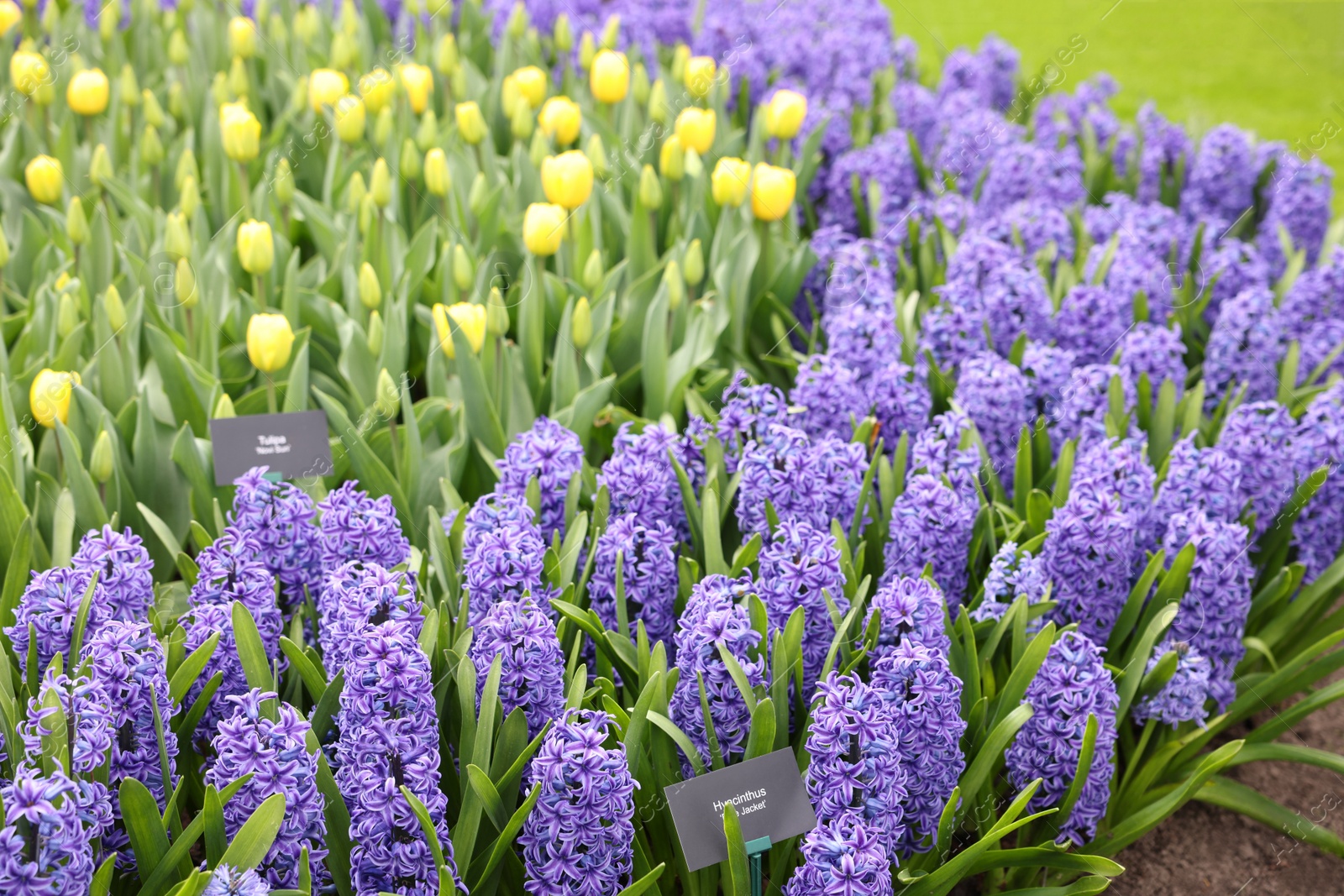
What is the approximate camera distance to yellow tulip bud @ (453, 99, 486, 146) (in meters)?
3.43

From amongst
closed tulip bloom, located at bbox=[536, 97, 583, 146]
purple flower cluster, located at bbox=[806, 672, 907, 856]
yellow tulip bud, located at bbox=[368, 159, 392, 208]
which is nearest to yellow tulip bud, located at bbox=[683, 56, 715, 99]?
closed tulip bloom, located at bbox=[536, 97, 583, 146]

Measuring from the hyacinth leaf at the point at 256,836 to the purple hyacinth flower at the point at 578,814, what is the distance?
31 cm

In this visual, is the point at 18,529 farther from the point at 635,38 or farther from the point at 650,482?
the point at 635,38

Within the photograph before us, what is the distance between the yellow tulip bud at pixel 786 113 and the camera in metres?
3.44

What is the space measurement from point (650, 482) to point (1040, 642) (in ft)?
2.36

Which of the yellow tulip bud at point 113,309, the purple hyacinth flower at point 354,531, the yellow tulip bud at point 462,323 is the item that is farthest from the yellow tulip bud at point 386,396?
the yellow tulip bud at point 113,309

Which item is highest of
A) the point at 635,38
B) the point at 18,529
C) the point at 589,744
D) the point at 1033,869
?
the point at 635,38

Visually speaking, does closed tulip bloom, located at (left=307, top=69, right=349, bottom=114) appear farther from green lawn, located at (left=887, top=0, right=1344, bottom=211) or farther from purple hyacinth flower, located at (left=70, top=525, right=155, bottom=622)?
green lawn, located at (left=887, top=0, right=1344, bottom=211)

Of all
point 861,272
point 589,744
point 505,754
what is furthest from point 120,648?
point 861,272

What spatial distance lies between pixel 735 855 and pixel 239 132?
2571 mm

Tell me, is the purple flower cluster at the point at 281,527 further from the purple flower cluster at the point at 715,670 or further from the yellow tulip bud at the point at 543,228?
the yellow tulip bud at the point at 543,228

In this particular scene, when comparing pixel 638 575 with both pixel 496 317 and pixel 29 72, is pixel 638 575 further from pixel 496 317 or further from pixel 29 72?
pixel 29 72

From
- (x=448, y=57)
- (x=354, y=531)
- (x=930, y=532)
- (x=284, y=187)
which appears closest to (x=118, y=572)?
(x=354, y=531)

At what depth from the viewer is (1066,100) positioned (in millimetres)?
4496
